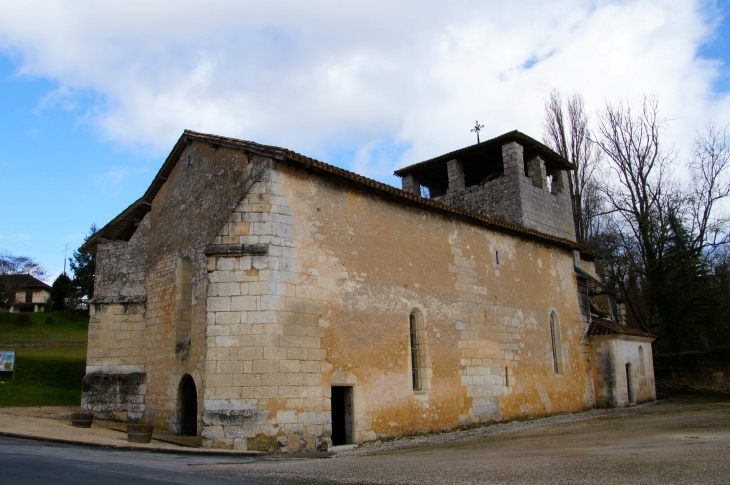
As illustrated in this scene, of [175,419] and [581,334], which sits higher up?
[581,334]

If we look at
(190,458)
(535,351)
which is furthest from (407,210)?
(190,458)

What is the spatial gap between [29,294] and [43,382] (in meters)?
38.2

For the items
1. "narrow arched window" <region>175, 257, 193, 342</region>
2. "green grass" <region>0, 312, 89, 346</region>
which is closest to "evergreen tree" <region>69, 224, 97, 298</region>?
"green grass" <region>0, 312, 89, 346</region>

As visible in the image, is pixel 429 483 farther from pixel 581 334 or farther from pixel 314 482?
pixel 581 334

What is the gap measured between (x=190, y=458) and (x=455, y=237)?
29.5 ft

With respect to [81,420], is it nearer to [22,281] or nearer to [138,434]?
[138,434]

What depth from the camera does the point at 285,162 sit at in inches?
470

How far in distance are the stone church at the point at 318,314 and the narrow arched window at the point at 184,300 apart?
0.11 feet

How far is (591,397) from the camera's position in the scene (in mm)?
19344

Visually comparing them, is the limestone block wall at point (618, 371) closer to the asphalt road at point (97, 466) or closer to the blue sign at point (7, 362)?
the asphalt road at point (97, 466)

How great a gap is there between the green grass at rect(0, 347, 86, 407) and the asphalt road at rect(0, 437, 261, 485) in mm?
9065

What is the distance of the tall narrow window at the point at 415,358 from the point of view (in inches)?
548

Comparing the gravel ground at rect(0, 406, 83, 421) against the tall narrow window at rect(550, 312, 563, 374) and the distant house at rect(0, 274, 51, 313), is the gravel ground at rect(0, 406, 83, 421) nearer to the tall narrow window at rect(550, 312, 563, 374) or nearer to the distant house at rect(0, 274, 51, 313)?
the tall narrow window at rect(550, 312, 563, 374)

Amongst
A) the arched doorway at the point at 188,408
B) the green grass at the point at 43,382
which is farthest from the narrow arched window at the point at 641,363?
the green grass at the point at 43,382
